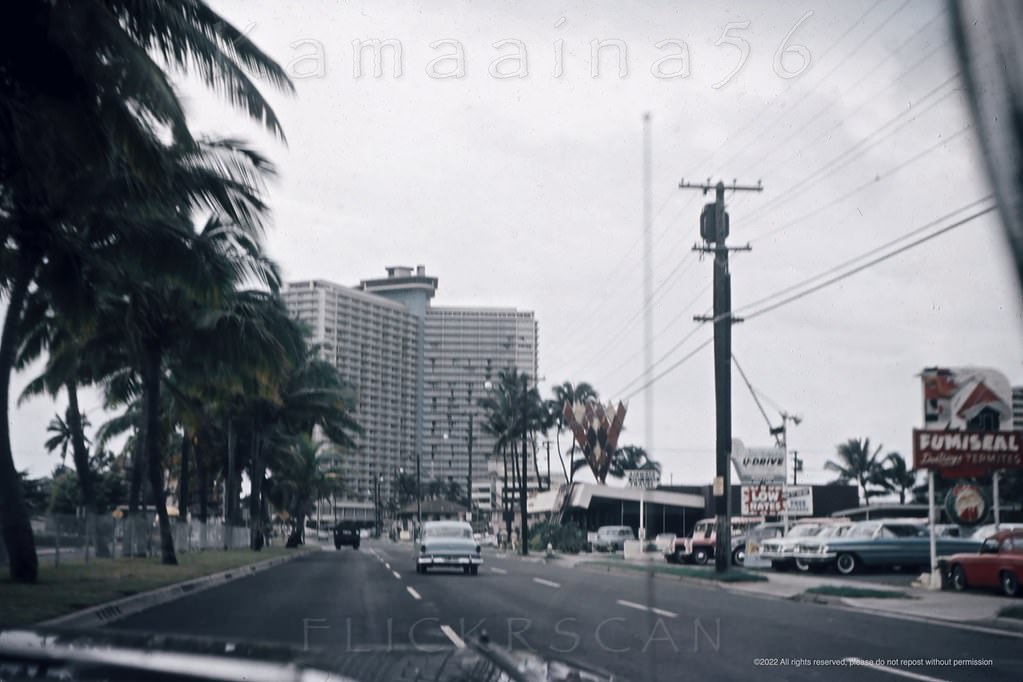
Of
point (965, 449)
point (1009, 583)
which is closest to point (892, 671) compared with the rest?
point (1009, 583)

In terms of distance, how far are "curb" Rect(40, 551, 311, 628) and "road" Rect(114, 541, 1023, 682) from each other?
1.38 ft

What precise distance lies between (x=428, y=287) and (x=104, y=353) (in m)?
30.8

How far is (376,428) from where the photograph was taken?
87.4 m

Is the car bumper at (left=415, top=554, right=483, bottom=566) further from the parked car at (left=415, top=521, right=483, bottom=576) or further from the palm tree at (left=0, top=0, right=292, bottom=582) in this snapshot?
the palm tree at (left=0, top=0, right=292, bottom=582)

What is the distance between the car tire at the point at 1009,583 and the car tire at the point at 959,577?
1.58 m

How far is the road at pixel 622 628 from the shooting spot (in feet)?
36.9

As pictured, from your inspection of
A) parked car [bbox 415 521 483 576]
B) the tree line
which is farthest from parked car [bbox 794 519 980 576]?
the tree line

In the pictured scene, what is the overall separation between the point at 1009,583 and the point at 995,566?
0.61 meters

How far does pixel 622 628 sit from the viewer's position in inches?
574

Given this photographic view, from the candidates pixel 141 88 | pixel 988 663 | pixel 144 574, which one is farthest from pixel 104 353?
pixel 988 663

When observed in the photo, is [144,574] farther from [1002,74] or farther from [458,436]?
[458,436]

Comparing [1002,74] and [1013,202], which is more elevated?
[1002,74]

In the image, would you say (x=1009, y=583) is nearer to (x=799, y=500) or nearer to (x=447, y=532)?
(x=447, y=532)

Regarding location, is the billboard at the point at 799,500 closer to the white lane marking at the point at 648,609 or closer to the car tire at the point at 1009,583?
the car tire at the point at 1009,583
